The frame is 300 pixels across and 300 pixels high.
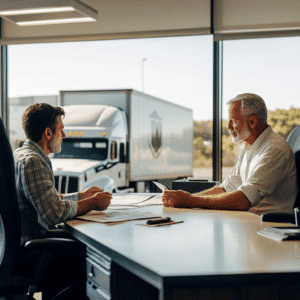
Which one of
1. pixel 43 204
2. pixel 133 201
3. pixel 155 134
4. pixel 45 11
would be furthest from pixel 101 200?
pixel 155 134

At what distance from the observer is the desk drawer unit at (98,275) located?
1325 mm

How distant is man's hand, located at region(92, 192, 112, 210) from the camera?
2.00 meters

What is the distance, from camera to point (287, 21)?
449 centimetres

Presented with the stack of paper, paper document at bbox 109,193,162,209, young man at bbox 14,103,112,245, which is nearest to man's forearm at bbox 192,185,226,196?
paper document at bbox 109,193,162,209

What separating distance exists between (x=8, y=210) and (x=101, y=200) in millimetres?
514

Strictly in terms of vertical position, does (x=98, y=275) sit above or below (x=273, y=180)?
below

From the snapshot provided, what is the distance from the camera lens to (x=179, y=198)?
88.4 inches

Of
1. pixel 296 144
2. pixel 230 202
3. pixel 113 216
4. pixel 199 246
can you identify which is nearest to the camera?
pixel 199 246

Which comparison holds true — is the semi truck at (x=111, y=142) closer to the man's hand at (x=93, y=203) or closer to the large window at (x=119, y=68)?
the man's hand at (x=93, y=203)

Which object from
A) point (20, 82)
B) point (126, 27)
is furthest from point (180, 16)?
point (20, 82)

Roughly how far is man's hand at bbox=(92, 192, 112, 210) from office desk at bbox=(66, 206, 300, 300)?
8.8 inches

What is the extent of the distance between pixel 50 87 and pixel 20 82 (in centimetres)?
146

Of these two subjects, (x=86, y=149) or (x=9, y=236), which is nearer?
(x=9, y=236)

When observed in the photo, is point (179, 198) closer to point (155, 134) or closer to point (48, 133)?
point (48, 133)
